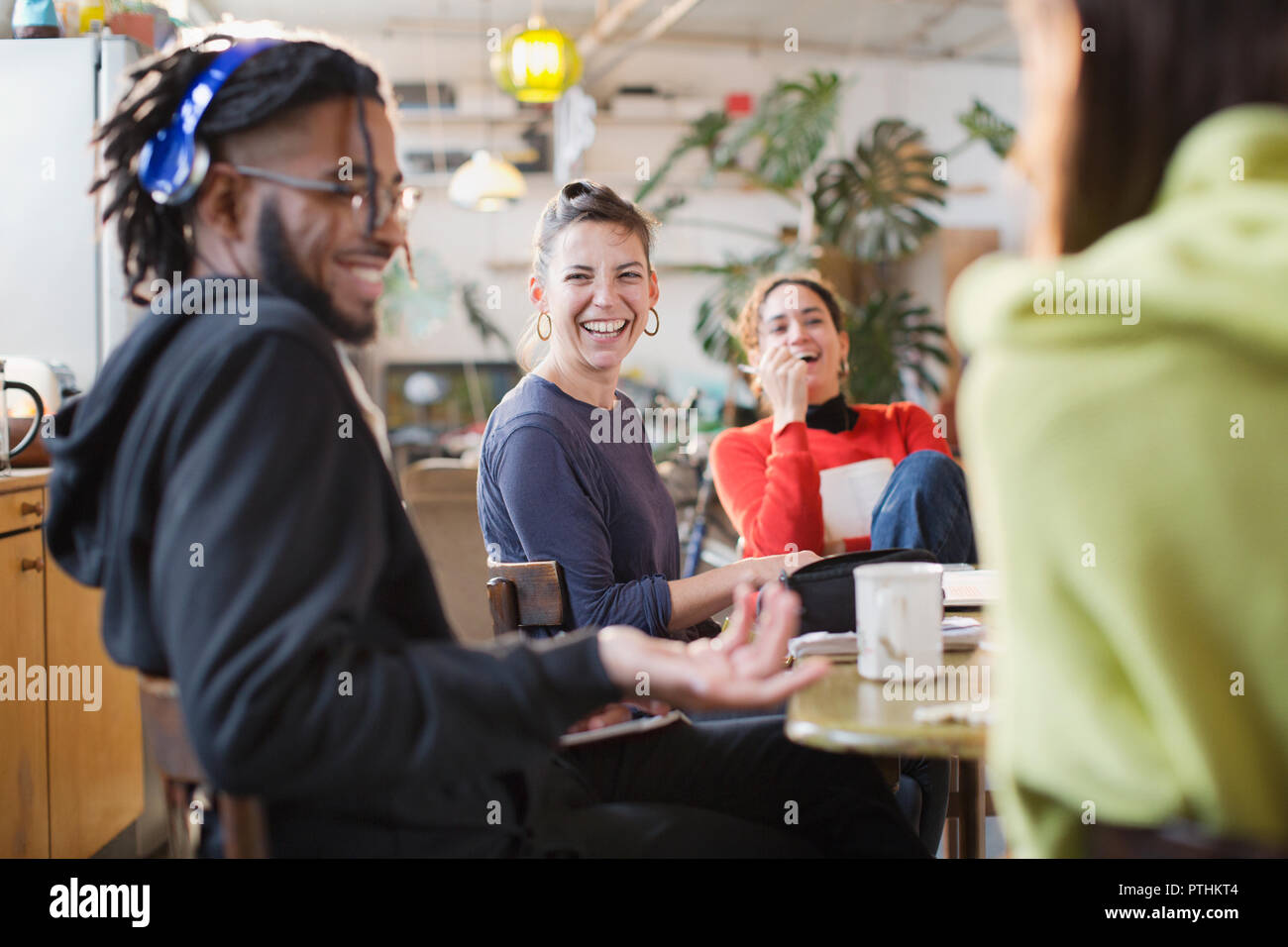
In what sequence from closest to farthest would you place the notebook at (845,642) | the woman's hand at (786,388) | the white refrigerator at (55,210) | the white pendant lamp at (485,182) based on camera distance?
the notebook at (845,642) → the woman's hand at (786,388) → the white refrigerator at (55,210) → the white pendant lamp at (485,182)

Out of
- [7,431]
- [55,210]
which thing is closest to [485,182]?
[55,210]

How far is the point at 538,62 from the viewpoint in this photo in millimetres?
5133

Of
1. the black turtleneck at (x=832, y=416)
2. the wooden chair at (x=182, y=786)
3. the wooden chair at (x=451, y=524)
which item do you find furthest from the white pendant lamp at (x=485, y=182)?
the wooden chair at (x=182, y=786)

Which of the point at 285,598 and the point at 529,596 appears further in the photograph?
the point at 529,596

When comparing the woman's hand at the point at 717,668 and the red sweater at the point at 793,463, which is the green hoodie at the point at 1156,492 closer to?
the woman's hand at the point at 717,668

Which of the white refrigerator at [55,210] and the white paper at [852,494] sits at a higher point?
the white refrigerator at [55,210]

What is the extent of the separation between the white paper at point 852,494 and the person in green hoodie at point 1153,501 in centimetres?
186

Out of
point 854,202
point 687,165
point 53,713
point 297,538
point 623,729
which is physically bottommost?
point 53,713

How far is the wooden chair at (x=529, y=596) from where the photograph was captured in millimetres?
1606

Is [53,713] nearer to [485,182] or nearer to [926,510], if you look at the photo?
[926,510]

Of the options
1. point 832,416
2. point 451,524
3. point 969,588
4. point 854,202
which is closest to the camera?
point 969,588

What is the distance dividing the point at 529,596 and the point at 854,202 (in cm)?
412
